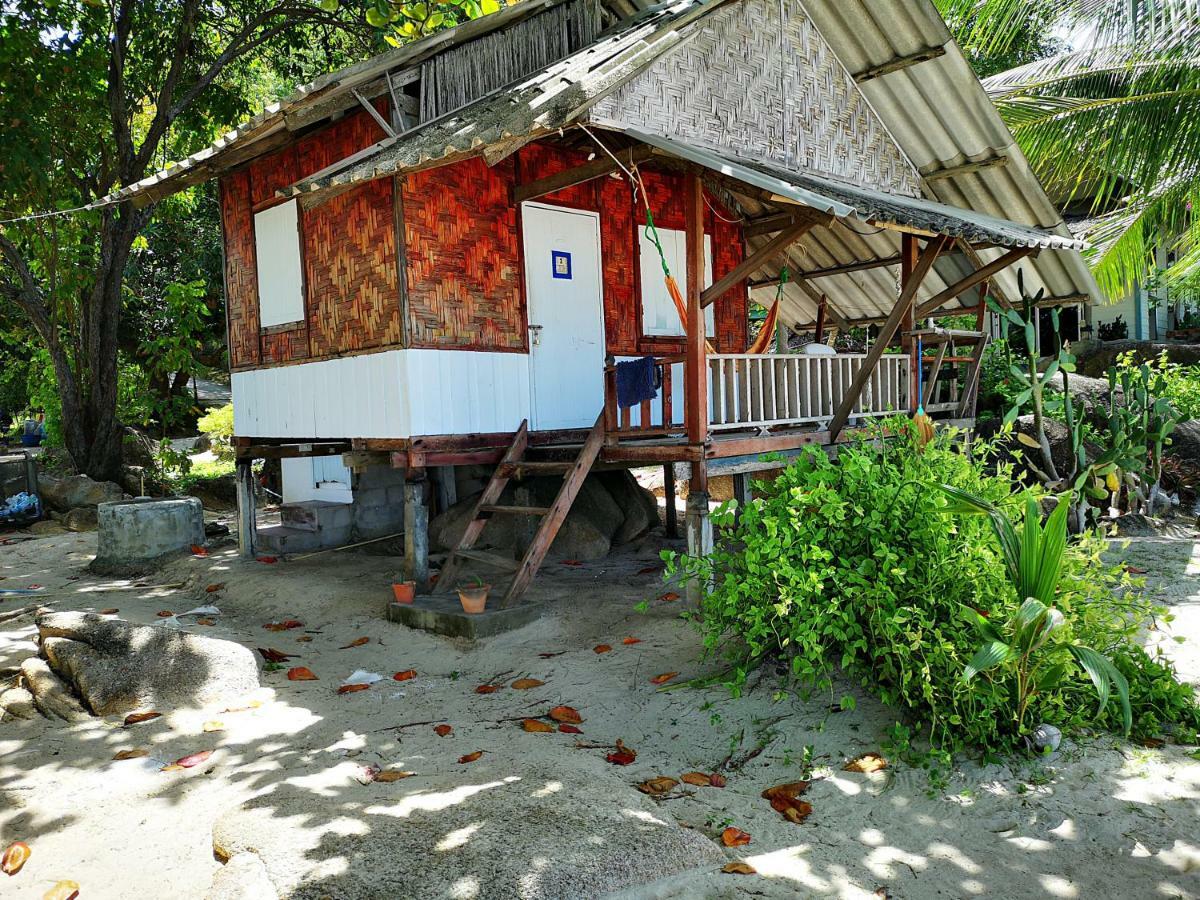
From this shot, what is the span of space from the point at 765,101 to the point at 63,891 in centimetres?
721

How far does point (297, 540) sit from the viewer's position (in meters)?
9.15

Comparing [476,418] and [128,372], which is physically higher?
[128,372]

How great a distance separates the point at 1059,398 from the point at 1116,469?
1011mm

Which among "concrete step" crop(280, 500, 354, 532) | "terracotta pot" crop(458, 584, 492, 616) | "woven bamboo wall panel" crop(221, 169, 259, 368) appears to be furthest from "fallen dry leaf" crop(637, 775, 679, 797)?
"woven bamboo wall panel" crop(221, 169, 259, 368)

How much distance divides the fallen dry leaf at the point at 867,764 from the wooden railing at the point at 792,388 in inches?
121

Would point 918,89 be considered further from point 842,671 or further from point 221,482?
point 221,482

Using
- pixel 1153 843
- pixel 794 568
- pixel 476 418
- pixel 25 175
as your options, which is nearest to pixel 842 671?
pixel 794 568

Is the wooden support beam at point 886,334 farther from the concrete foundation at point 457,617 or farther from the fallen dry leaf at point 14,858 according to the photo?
the fallen dry leaf at point 14,858

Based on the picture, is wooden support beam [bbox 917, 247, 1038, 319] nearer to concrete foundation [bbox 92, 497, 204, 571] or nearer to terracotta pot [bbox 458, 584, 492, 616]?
terracotta pot [bbox 458, 584, 492, 616]

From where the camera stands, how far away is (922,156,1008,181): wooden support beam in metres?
8.62

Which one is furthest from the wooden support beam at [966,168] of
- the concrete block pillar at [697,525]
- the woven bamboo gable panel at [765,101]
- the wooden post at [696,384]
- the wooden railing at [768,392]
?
the concrete block pillar at [697,525]

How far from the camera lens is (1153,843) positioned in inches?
126

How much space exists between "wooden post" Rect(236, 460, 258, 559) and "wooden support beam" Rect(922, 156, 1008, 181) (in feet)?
25.4

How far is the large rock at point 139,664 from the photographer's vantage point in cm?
491
